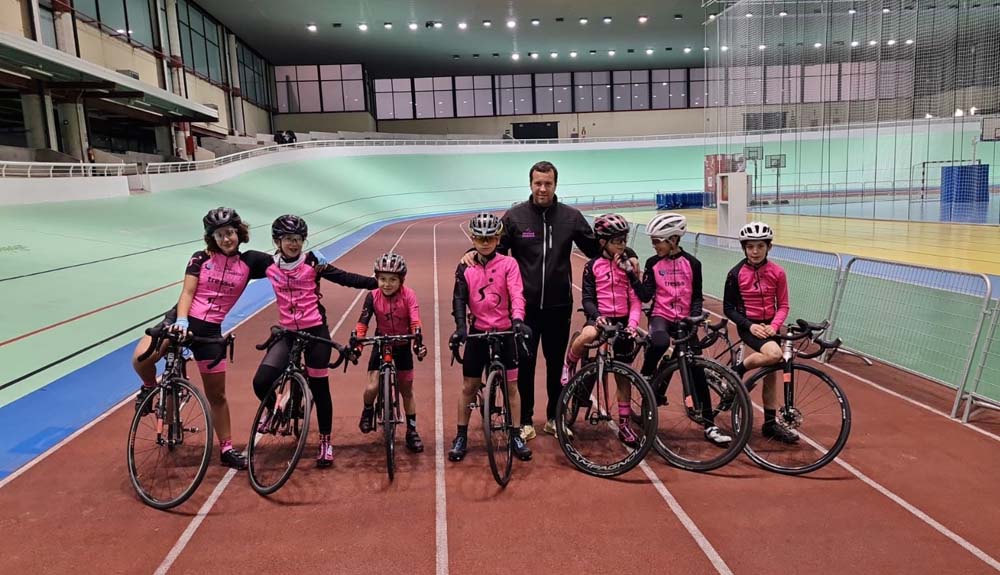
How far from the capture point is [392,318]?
14.9 ft

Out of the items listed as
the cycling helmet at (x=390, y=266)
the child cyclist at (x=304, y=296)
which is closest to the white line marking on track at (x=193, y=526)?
the child cyclist at (x=304, y=296)

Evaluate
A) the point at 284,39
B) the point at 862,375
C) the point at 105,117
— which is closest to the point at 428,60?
the point at 284,39

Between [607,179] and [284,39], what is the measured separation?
23360 mm

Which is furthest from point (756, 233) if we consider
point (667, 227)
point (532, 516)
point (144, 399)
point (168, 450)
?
point (168, 450)

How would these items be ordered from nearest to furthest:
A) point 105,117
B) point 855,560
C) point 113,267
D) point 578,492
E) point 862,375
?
point 855,560 → point 578,492 → point 862,375 → point 113,267 → point 105,117

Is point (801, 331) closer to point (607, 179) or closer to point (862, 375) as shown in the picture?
point (862, 375)

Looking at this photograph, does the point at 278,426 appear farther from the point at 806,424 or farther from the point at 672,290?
the point at 806,424

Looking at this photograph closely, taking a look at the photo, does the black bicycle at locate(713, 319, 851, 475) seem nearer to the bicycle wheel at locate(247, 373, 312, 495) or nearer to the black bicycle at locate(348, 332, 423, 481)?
the black bicycle at locate(348, 332, 423, 481)

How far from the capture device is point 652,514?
3.64 metres

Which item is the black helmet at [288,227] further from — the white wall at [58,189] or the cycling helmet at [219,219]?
the white wall at [58,189]

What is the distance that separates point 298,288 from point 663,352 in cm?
263

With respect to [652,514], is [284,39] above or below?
above

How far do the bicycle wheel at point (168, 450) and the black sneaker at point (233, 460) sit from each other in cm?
16

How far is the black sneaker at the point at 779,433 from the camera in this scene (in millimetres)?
4527
